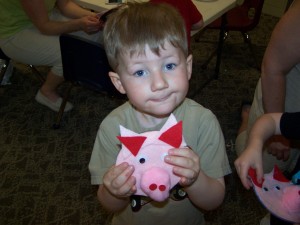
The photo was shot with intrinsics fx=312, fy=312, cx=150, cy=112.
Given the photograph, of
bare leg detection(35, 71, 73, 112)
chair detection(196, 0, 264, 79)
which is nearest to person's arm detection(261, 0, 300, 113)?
Result: chair detection(196, 0, 264, 79)

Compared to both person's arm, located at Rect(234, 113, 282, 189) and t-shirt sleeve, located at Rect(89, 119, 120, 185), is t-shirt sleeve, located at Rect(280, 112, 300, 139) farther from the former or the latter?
t-shirt sleeve, located at Rect(89, 119, 120, 185)

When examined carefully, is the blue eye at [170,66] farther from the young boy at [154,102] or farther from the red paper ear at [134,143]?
the red paper ear at [134,143]

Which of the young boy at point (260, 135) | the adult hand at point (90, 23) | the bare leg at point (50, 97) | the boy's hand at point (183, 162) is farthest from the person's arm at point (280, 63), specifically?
the bare leg at point (50, 97)

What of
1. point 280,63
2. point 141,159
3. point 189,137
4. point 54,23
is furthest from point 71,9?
point 141,159

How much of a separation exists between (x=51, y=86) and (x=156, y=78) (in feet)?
5.92

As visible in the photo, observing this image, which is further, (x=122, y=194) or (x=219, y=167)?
(x=219, y=167)

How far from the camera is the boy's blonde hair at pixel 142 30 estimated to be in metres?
0.76

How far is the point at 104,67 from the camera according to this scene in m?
1.83

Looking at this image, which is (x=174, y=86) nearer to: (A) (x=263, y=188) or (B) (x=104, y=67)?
(A) (x=263, y=188)

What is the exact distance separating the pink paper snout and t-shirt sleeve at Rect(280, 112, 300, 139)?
508mm

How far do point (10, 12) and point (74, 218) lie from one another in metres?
1.38

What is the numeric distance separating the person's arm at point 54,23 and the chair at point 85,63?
0.87 feet

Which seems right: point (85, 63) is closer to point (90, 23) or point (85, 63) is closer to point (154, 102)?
point (90, 23)

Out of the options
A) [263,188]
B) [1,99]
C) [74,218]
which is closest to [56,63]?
[1,99]
